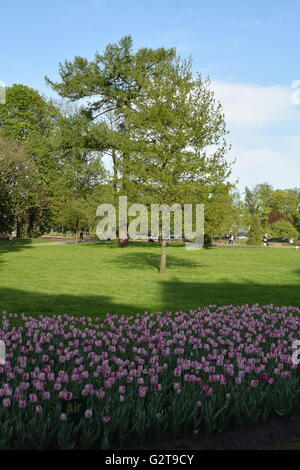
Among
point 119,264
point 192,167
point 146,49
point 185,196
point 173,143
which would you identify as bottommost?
point 119,264

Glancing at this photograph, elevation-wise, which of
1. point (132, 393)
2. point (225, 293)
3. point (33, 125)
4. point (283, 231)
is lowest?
point (225, 293)

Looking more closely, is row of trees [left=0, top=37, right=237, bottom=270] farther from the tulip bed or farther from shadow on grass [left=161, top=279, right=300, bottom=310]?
the tulip bed

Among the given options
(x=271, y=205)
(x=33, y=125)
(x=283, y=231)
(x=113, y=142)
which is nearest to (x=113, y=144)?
(x=113, y=142)

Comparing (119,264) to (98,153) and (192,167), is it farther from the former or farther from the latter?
(98,153)

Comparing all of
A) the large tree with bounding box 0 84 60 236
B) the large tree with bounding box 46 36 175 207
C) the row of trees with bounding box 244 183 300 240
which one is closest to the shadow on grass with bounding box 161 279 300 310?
the large tree with bounding box 46 36 175 207

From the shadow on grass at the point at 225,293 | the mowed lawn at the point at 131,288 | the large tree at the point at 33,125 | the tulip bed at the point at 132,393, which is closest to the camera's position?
the tulip bed at the point at 132,393

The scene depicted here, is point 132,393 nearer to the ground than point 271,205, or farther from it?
nearer to the ground

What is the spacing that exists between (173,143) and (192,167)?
127 centimetres

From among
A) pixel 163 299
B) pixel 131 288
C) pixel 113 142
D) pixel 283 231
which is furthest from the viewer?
pixel 283 231

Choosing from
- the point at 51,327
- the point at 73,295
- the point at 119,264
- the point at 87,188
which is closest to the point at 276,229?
the point at 87,188

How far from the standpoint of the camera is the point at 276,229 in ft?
214

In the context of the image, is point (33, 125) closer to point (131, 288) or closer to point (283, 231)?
point (131, 288)

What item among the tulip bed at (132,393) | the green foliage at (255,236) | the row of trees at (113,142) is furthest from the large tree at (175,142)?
the green foliage at (255,236)

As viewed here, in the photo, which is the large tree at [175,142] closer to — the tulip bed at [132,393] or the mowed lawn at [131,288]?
the mowed lawn at [131,288]
